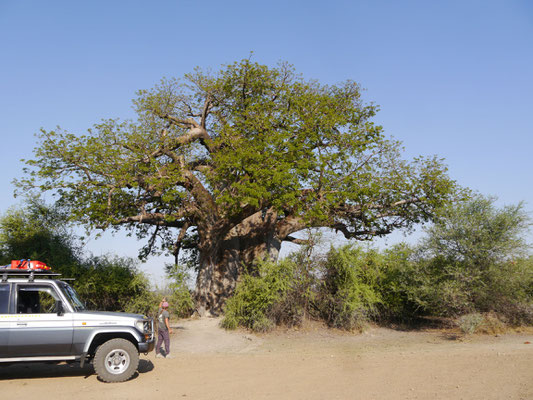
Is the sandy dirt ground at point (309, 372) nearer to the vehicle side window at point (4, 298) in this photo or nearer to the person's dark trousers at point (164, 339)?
the person's dark trousers at point (164, 339)

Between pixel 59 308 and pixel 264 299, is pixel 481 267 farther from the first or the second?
pixel 59 308

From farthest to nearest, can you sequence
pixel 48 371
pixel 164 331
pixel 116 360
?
pixel 164 331, pixel 48 371, pixel 116 360

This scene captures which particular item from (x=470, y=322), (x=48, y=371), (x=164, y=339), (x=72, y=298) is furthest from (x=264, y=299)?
(x=72, y=298)

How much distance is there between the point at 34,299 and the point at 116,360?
210cm

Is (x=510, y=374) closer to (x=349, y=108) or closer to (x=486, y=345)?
(x=486, y=345)

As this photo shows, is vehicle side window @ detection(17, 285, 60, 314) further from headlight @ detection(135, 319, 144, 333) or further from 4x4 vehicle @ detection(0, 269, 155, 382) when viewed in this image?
headlight @ detection(135, 319, 144, 333)

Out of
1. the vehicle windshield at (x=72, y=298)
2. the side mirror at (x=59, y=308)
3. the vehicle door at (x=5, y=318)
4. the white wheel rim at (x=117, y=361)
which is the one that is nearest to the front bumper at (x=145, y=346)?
the white wheel rim at (x=117, y=361)

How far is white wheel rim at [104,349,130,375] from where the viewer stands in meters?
8.91

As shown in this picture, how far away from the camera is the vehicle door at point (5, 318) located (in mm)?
8398

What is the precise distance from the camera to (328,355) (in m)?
12.1

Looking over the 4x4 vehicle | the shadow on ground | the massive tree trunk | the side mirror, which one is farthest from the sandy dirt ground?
the massive tree trunk

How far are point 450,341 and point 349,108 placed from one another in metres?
10.8

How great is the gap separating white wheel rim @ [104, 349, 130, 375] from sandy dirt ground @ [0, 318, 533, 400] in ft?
1.24

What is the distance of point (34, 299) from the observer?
29.5ft
